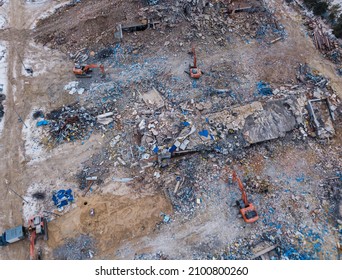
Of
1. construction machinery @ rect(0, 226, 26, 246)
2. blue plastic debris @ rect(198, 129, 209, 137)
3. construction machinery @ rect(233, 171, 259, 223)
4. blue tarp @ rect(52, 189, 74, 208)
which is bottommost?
construction machinery @ rect(0, 226, 26, 246)

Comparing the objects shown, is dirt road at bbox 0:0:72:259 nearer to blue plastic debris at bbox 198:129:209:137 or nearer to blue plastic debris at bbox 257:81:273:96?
blue plastic debris at bbox 198:129:209:137

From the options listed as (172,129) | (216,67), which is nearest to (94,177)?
(172,129)

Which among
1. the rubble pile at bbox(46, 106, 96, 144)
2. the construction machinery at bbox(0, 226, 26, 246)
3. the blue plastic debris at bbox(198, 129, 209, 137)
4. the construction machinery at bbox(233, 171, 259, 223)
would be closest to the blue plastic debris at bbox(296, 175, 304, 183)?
the construction machinery at bbox(233, 171, 259, 223)

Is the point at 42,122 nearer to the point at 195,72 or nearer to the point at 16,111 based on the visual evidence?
the point at 16,111

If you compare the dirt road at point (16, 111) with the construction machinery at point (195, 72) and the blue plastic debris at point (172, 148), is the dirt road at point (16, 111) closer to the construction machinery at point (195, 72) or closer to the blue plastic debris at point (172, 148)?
the blue plastic debris at point (172, 148)

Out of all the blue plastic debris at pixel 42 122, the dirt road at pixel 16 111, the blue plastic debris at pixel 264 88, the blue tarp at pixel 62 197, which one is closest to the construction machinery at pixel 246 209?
the blue plastic debris at pixel 264 88

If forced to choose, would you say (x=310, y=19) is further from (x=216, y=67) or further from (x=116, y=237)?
(x=116, y=237)

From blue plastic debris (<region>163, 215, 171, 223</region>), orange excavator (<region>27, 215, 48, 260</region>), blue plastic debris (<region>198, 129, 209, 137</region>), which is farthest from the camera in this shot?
blue plastic debris (<region>198, 129, 209, 137</region>)
